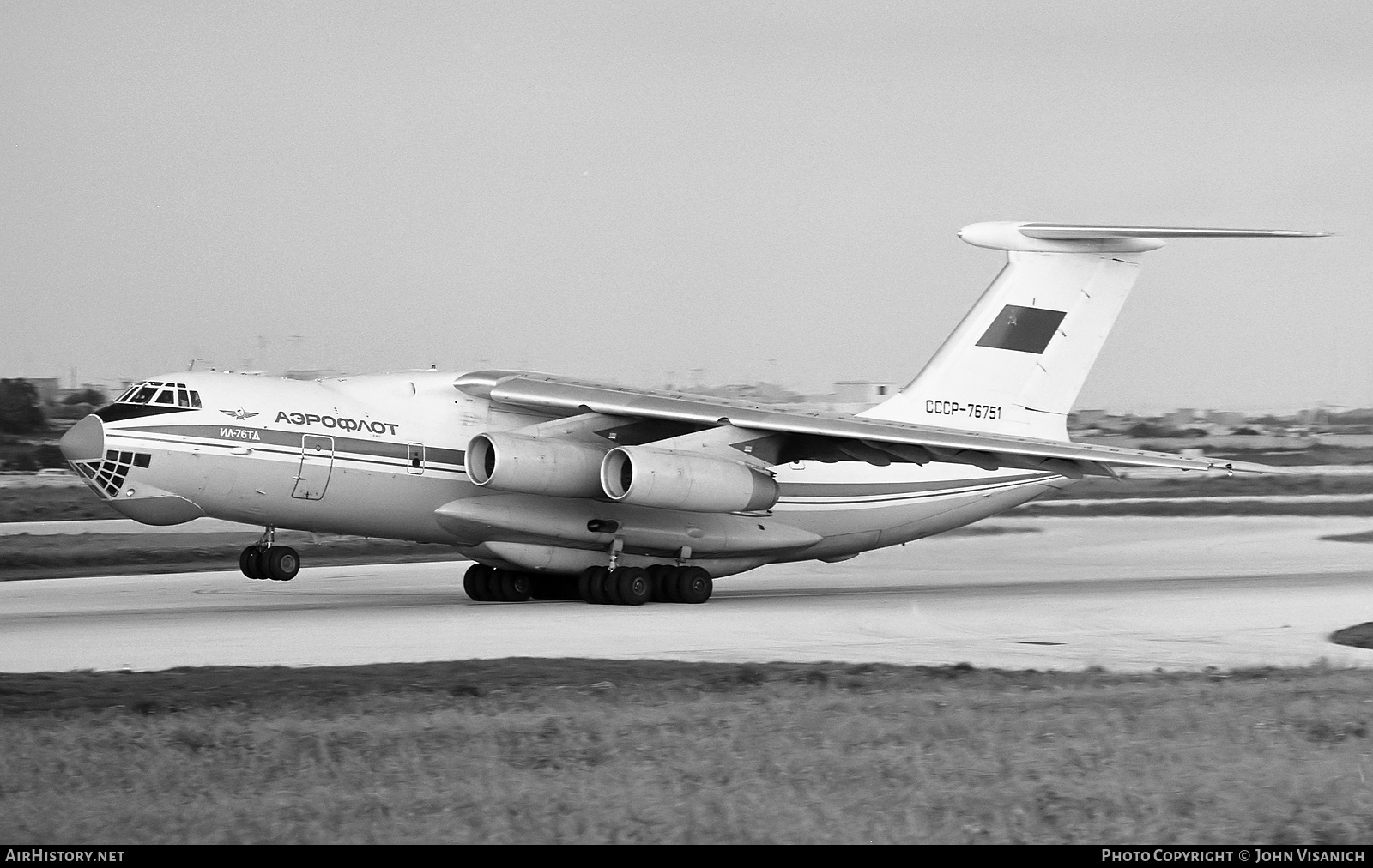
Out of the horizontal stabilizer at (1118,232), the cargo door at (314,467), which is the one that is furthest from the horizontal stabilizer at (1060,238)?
the cargo door at (314,467)

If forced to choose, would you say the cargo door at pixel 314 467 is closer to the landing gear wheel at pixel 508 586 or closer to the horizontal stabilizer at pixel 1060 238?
the landing gear wheel at pixel 508 586

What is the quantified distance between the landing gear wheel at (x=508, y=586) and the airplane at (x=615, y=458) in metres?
0.02

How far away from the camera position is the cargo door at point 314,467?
14.5 m

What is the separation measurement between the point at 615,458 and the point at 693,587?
182 cm

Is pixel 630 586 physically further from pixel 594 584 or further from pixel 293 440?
pixel 293 440

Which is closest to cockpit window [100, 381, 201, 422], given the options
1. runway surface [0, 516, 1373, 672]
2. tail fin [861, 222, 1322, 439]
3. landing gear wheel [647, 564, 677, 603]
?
runway surface [0, 516, 1373, 672]

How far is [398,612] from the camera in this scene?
1409cm

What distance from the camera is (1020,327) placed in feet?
59.2

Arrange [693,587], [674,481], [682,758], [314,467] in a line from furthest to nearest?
[693,587] → [674,481] → [314,467] → [682,758]

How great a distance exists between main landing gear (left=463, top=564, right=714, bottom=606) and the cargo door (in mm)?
2365

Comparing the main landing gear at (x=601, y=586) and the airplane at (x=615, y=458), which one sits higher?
the airplane at (x=615, y=458)

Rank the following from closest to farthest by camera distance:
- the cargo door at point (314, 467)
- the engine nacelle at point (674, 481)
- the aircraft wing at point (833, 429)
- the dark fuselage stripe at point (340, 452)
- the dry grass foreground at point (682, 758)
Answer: the dry grass foreground at point (682, 758) → the dark fuselage stripe at point (340, 452) → the cargo door at point (314, 467) → the engine nacelle at point (674, 481) → the aircraft wing at point (833, 429)

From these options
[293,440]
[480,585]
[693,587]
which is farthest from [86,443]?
[693,587]

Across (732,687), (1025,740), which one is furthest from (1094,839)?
(732,687)
